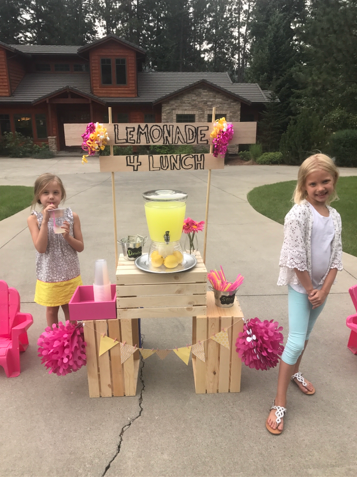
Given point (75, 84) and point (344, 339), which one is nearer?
point (344, 339)

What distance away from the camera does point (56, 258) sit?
8.53 feet

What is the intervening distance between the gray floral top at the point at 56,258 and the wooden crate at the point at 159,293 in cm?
62

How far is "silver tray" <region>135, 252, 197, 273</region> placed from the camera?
210 centimetres

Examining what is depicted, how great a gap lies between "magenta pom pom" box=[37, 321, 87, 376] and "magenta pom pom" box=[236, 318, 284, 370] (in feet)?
3.35

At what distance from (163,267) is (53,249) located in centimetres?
96

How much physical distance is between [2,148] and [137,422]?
21031 mm

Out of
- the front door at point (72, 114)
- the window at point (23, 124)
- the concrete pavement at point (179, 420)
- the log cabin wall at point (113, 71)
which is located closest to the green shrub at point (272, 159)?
the log cabin wall at point (113, 71)

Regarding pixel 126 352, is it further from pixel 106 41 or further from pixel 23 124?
pixel 23 124

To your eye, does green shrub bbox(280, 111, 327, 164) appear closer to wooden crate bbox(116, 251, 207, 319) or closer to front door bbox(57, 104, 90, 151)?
front door bbox(57, 104, 90, 151)

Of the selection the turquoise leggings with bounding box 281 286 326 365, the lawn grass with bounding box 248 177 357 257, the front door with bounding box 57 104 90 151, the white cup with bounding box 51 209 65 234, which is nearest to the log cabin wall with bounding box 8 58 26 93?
the front door with bounding box 57 104 90 151

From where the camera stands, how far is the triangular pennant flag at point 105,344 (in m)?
2.23

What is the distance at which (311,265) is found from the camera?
204cm

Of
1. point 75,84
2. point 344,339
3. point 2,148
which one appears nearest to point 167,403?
Result: point 344,339

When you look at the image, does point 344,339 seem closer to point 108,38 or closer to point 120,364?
point 120,364
